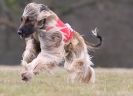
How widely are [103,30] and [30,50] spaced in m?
22.2

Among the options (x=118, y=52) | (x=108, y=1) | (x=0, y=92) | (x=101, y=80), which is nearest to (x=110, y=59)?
(x=118, y=52)

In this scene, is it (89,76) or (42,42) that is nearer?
(42,42)

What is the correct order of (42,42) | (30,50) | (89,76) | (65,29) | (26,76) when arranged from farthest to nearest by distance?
(89,76) → (30,50) → (65,29) → (42,42) → (26,76)

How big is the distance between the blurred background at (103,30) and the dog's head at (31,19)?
21.5 m

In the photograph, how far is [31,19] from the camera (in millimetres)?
10273

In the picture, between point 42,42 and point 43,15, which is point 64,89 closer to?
point 42,42

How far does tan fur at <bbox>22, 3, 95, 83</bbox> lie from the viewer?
10148mm

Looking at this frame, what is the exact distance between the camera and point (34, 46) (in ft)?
35.1

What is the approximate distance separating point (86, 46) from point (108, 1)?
20340 millimetres

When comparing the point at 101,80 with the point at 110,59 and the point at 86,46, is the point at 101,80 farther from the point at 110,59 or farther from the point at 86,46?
the point at 110,59

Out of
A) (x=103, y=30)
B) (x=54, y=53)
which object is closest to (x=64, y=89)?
(x=54, y=53)

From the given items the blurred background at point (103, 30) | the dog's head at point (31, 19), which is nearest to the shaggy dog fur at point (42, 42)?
the dog's head at point (31, 19)

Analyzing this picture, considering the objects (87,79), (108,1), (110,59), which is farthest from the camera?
(110,59)

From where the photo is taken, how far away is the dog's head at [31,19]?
33.6 ft
